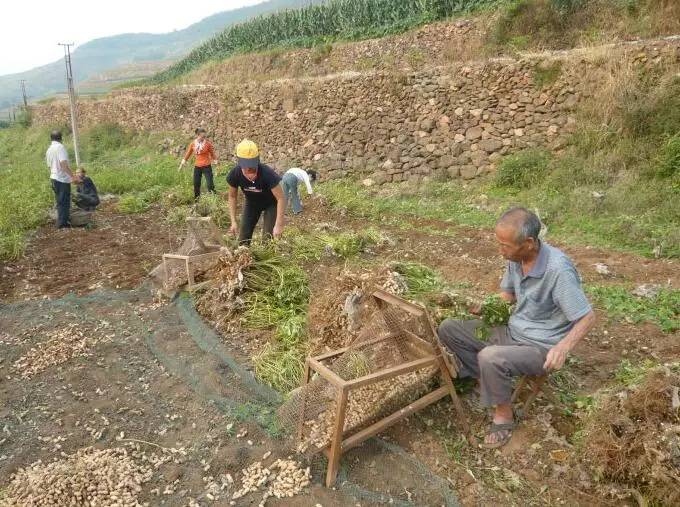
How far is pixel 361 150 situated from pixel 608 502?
9432 mm

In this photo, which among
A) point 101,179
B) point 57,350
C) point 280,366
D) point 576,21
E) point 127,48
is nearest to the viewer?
point 280,366

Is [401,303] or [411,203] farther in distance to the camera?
[411,203]

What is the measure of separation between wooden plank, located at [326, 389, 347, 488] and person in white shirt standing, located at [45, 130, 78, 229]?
710 centimetres

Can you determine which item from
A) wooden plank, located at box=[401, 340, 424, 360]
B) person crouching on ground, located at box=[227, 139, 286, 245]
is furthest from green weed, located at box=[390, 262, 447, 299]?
person crouching on ground, located at box=[227, 139, 286, 245]

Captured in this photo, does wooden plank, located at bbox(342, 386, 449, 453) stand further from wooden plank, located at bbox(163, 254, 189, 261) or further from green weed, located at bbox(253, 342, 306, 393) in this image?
wooden plank, located at bbox(163, 254, 189, 261)

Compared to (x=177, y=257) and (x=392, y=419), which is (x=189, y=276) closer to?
(x=177, y=257)

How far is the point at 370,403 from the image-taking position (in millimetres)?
3041

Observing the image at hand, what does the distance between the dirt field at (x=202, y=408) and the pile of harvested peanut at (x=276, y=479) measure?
0.17ft

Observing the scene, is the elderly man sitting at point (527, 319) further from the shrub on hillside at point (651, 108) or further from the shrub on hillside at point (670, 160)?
the shrub on hillside at point (651, 108)

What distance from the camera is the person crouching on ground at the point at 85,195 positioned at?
909cm

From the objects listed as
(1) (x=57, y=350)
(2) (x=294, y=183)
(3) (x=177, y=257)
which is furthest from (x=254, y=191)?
(2) (x=294, y=183)

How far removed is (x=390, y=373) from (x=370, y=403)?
0.45m

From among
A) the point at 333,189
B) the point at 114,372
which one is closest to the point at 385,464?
the point at 114,372

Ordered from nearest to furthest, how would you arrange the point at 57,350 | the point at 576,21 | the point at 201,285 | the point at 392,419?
the point at 392,419 → the point at 57,350 → the point at 201,285 → the point at 576,21
